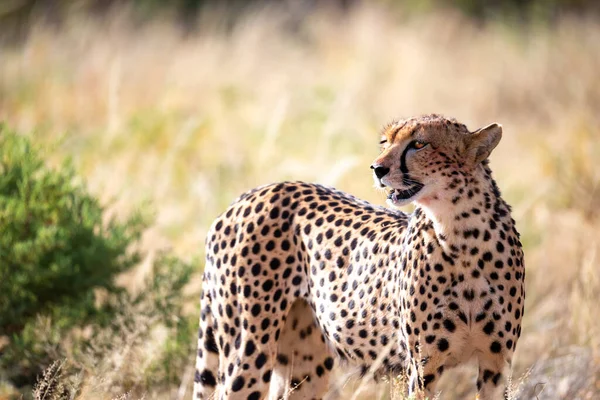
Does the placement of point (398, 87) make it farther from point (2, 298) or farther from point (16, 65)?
point (2, 298)

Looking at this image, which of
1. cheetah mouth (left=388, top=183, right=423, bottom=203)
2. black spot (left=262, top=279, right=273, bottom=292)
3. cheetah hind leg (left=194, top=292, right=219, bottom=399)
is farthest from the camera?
cheetah hind leg (left=194, top=292, right=219, bottom=399)

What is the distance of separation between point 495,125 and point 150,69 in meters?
7.88

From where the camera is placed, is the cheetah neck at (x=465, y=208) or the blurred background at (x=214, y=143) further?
the blurred background at (x=214, y=143)

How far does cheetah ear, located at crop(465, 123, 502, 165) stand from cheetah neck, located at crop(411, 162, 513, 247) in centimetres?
4

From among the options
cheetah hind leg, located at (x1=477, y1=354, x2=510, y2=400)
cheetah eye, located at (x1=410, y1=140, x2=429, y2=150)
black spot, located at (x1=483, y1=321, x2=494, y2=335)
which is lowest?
cheetah hind leg, located at (x1=477, y1=354, x2=510, y2=400)

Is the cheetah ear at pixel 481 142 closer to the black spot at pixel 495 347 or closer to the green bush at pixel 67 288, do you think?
the black spot at pixel 495 347

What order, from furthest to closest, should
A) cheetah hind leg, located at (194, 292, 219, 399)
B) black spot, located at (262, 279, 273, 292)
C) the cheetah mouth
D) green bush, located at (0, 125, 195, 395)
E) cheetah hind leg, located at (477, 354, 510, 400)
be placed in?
green bush, located at (0, 125, 195, 395)
cheetah hind leg, located at (194, 292, 219, 399)
black spot, located at (262, 279, 273, 292)
cheetah hind leg, located at (477, 354, 510, 400)
the cheetah mouth

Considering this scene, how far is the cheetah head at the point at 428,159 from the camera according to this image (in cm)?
313

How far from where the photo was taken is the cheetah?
317 cm

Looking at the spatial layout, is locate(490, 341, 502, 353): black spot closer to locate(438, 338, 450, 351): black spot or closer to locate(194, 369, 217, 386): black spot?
locate(438, 338, 450, 351): black spot

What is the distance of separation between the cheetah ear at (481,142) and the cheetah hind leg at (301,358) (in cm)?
97

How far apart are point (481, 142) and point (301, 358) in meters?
1.17

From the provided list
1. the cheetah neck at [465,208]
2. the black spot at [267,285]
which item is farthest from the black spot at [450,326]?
the black spot at [267,285]

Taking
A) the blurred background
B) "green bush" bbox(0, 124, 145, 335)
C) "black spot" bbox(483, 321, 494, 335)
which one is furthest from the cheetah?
"green bush" bbox(0, 124, 145, 335)
